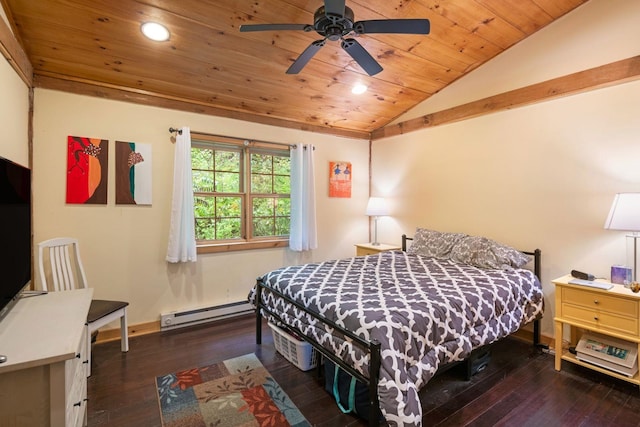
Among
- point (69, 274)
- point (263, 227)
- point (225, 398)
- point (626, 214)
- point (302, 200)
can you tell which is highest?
point (302, 200)

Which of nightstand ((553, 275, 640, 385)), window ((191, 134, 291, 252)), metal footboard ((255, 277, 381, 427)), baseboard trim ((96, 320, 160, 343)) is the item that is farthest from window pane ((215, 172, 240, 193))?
nightstand ((553, 275, 640, 385))

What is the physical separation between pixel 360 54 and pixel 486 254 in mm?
2235

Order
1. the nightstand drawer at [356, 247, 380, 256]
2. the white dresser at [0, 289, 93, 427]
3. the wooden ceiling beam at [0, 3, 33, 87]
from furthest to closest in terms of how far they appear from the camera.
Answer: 1. the nightstand drawer at [356, 247, 380, 256]
2. the wooden ceiling beam at [0, 3, 33, 87]
3. the white dresser at [0, 289, 93, 427]

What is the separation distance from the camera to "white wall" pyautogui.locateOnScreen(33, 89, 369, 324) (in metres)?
2.77

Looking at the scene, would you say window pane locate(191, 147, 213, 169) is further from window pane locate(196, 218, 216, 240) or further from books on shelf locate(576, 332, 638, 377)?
books on shelf locate(576, 332, 638, 377)

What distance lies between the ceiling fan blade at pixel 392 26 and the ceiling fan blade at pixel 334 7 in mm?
186

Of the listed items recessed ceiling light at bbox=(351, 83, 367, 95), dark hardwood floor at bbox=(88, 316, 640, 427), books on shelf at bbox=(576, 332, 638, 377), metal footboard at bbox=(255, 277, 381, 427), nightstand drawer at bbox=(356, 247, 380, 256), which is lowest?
dark hardwood floor at bbox=(88, 316, 640, 427)

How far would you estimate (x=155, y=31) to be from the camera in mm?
2438

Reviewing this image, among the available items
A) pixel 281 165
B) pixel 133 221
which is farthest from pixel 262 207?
pixel 133 221

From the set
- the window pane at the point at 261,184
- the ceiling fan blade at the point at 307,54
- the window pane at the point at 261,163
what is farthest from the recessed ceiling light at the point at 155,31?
the window pane at the point at 261,184

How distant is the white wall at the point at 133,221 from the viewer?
277 cm

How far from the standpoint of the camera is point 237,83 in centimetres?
324

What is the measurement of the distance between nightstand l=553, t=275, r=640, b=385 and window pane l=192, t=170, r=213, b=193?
358cm

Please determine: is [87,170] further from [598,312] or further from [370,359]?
[598,312]
